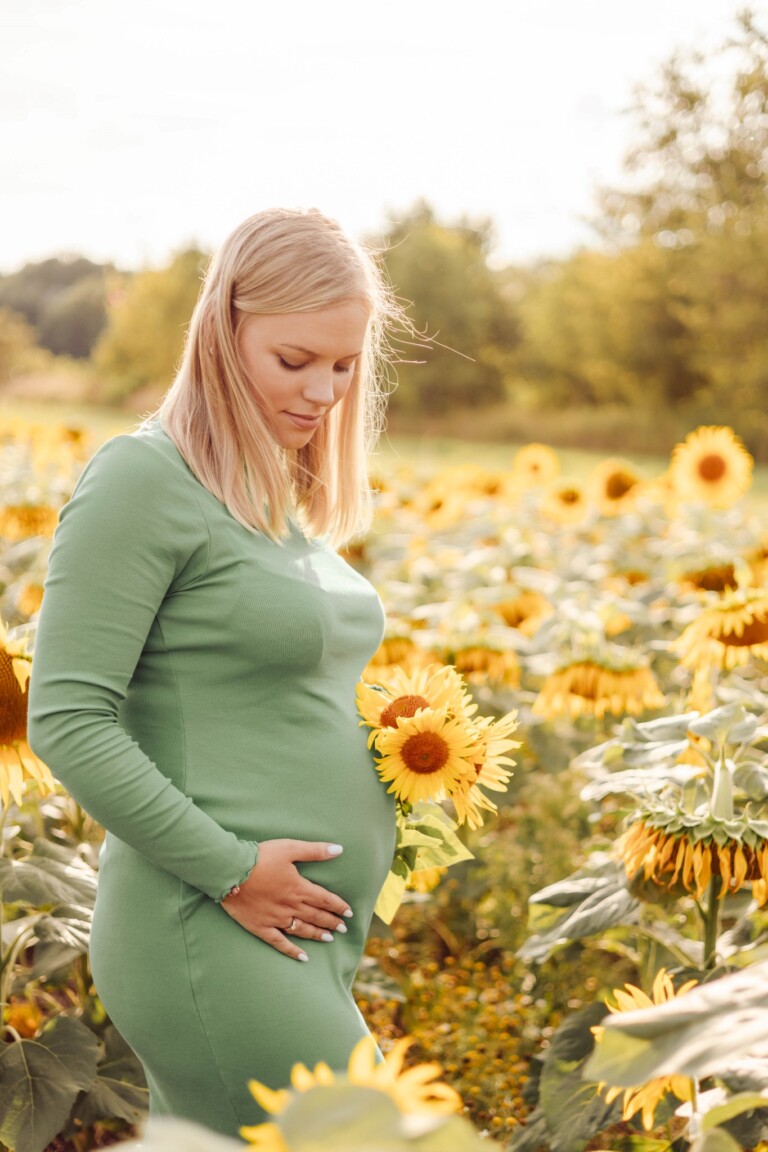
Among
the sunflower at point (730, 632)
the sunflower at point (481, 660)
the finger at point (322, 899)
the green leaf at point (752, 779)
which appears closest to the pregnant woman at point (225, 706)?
the finger at point (322, 899)

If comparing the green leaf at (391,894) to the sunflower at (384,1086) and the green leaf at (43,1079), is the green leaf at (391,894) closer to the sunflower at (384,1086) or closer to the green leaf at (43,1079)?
the green leaf at (43,1079)

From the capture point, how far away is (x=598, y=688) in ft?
10.2

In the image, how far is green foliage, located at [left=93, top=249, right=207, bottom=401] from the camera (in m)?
28.0

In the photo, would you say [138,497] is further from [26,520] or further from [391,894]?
[26,520]

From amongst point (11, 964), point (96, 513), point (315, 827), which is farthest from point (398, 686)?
point (11, 964)

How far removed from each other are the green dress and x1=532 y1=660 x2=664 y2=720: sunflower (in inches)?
59.0

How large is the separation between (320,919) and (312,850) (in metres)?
0.10

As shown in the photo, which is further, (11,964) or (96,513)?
(11,964)

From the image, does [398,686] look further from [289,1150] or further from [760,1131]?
[289,1150]

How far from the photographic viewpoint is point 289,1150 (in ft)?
1.86

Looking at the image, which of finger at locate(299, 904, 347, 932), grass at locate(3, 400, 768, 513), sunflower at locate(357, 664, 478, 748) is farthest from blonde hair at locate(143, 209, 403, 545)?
grass at locate(3, 400, 768, 513)

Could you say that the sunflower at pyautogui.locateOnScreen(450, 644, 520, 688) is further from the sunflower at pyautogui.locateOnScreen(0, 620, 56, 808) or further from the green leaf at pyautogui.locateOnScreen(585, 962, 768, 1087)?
the green leaf at pyautogui.locateOnScreen(585, 962, 768, 1087)

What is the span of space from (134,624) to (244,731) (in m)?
0.24

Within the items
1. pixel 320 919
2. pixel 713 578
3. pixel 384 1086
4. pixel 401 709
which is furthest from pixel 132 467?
pixel 713 578
